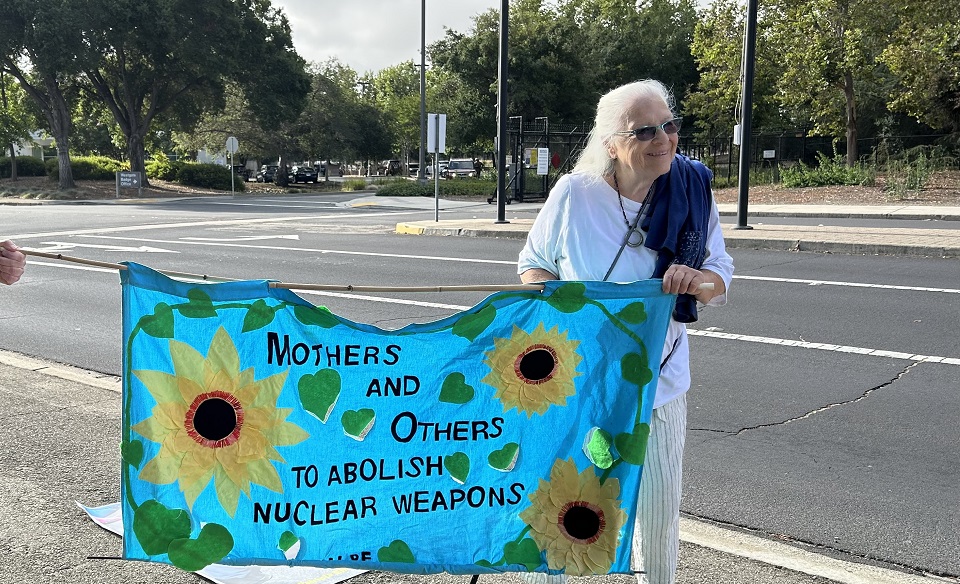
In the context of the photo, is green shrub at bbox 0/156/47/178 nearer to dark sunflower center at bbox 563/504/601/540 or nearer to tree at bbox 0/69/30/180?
tree at bbox 0/69/30/180

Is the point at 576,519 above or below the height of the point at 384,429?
below

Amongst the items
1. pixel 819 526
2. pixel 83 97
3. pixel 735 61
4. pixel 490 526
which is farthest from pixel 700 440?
pixel 83 97

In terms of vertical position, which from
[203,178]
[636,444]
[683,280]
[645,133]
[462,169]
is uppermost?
[462,169]

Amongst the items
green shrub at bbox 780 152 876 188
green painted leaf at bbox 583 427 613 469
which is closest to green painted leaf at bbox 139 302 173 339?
green painted leaf at bbox 583 427 613 469

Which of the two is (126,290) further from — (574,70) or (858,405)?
(574,70)

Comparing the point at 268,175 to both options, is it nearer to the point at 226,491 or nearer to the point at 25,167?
the point at 25,167

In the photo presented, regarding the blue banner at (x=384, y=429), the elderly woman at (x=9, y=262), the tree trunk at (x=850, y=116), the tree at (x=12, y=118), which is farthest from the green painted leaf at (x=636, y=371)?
the tree at (x=12, y=118)

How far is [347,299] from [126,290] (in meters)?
7.59

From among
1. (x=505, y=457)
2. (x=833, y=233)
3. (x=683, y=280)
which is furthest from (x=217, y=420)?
(x=833, y=233)

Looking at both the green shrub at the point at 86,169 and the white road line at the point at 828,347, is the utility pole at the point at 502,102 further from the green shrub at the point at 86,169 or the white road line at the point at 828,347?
the green shrub at the point at 86,169

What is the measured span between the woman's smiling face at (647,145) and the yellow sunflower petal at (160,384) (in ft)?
5.32

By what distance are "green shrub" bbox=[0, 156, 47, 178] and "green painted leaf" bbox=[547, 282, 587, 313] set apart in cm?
5119

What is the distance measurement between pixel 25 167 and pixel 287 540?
52.3 meters

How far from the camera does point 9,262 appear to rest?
3248mm
